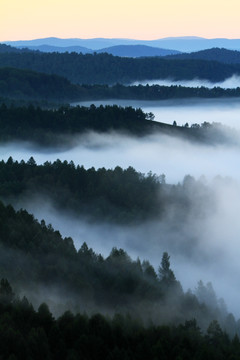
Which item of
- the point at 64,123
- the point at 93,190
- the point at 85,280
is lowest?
the point at 85,280

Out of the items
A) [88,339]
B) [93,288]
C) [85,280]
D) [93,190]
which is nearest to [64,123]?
[93,190]

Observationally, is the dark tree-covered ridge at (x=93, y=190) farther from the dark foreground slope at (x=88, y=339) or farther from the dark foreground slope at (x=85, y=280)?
the dark foreground slope at (x=88, y=339)

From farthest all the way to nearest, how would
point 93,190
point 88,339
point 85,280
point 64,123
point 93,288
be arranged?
1. point 64,123
2. point 93,190
3. point 85,280
4. point 93,288
5. point 88,339

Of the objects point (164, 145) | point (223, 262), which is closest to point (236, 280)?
point (223, 262)

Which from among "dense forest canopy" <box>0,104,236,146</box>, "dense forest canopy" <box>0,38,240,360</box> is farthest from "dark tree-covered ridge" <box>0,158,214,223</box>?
"dense forest canopy" <box>0,104,236,146</box>

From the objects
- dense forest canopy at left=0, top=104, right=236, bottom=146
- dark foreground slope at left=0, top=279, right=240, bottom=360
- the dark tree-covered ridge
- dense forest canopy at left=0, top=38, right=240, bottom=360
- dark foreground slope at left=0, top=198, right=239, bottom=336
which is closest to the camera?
dark foreground slope at left=0, top=279, right=240, bottom=360

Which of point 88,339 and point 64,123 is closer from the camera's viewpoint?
A: point 88,339

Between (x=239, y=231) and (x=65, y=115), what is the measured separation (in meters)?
57.8

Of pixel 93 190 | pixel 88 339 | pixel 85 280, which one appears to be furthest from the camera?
pixel 93 190

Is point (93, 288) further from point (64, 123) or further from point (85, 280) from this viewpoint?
point (64, 123)

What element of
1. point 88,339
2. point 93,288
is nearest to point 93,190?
point 93,288

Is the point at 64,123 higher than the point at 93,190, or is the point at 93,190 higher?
the point at 64,123

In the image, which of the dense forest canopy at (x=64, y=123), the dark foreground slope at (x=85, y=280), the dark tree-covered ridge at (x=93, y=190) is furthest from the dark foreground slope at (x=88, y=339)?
the dense forest canopy at (x=64, y=123)

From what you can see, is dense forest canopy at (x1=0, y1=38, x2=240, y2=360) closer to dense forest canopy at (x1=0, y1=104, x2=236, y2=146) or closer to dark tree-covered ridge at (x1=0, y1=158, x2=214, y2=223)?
dark tree-covered ridge at (x1=0, y1=158, x2=214, y2=223)
